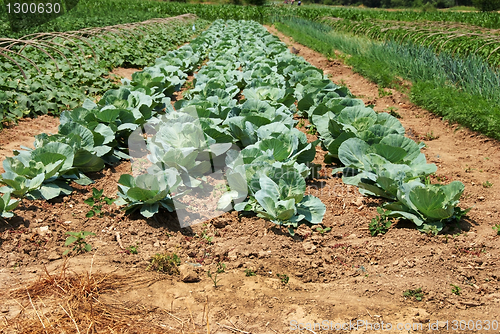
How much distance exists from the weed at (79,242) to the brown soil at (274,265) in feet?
0.21

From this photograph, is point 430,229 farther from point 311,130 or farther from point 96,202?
point 96,202

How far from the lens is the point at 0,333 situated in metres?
1.95

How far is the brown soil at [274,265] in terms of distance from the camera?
220 centimetres

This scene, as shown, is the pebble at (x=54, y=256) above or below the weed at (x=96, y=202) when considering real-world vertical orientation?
below

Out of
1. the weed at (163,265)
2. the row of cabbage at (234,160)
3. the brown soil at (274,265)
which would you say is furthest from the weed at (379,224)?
the weed at (163,265)

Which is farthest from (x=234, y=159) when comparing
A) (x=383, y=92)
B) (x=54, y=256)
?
(x=383, y=92)

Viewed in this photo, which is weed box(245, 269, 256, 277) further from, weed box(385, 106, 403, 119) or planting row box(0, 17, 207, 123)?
weed box(385, 106, 403, 119)

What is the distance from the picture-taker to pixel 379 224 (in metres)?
3.11

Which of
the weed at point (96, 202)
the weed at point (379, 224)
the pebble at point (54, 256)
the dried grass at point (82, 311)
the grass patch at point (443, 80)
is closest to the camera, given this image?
the dried grass at point (82, 311)

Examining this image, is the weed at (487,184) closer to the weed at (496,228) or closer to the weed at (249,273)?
the weed at (496,228)

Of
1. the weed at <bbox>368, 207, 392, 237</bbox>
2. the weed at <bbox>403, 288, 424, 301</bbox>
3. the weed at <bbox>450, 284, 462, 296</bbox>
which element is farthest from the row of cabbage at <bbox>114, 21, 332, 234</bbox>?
the weed at <bbox>450, 284, 462, 296</bbox>

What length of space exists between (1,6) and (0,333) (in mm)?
20757

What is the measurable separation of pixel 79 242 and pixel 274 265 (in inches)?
54.3

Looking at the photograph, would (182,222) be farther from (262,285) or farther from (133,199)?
(262,285)
